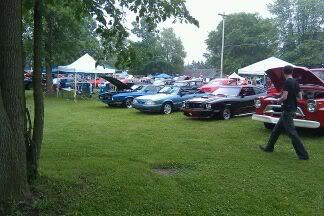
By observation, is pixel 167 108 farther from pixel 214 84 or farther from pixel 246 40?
pixel 246 40

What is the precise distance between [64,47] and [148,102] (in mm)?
13923

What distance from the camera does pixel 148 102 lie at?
16750 mm

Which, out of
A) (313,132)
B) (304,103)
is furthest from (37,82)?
(313,132)

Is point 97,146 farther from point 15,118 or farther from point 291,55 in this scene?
point 291,55

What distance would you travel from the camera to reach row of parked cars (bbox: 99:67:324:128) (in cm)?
978

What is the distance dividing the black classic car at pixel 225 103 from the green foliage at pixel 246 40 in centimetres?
5108

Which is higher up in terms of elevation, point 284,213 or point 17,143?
point 17,143

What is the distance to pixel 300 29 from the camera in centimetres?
6794

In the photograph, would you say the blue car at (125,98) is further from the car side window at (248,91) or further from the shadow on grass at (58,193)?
the shadow on grass at (58,193)

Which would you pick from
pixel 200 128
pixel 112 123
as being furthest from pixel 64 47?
pixel 200 128

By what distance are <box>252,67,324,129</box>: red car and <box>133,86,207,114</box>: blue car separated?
251 inches

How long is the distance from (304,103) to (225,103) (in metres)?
4.58

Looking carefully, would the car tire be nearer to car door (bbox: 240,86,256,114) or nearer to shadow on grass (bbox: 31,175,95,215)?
car door (bbox: 240,86,256,114)

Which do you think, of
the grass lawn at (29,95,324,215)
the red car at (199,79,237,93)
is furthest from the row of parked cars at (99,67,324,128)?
the grass lawn at (29,95,324,215)
